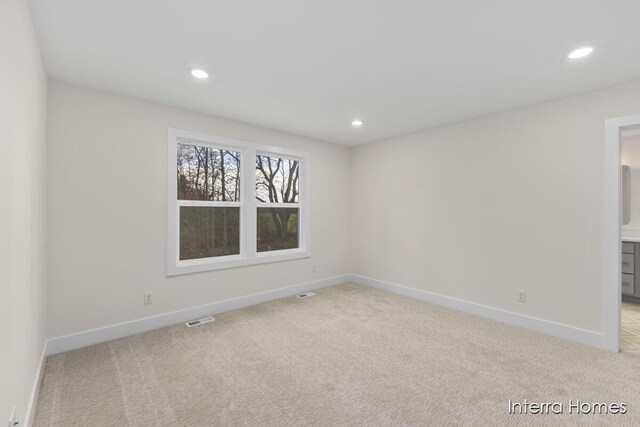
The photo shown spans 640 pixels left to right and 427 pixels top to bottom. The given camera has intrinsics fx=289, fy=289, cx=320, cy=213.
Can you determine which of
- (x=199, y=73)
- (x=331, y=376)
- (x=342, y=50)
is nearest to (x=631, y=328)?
(x=331, y=376)

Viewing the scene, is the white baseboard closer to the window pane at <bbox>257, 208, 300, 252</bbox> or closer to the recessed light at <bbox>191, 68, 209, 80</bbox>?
the window pane at <bbox>257, 208, 300, 252</bbox>

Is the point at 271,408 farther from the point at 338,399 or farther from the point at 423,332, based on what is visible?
the point at 423,332

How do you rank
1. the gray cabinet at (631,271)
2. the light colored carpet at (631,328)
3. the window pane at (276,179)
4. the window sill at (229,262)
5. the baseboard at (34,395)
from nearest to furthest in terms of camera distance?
the baseboard at (34,395) < the light colored carpet at (631,328) < the window sill at (229,262) < the gray cabinet at (631,271) < the window pane at (276,179)

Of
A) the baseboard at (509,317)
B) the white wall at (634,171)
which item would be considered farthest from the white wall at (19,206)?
the white wall at (634,171)

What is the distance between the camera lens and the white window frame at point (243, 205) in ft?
10.3

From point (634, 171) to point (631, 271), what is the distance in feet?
5.07

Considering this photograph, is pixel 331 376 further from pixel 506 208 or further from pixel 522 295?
pixel 506 208

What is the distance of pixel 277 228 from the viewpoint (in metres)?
4.27

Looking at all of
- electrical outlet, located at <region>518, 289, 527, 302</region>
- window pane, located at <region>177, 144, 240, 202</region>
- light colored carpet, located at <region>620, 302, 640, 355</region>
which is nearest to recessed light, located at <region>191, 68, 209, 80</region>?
window pane, located at <region>177, 144, 240, 202</region>

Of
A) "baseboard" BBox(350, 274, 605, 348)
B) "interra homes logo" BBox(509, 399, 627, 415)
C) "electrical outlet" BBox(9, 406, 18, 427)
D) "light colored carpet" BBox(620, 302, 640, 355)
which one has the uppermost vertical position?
"electrical outlet" BBox(9, 406, 18, 427)

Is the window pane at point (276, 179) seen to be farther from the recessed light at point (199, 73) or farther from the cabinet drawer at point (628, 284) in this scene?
the cabinet drawer at point (628, 284)

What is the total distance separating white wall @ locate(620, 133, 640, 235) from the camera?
425 cm

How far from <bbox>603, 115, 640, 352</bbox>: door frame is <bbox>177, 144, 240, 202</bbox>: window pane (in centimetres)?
383

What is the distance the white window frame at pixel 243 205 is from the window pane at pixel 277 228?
3.1 inches
